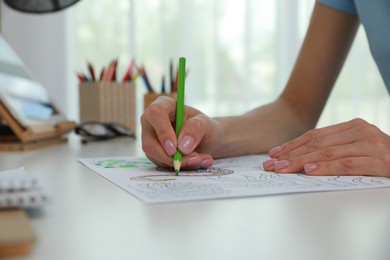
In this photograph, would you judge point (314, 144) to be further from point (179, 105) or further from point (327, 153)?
point (179, 105)

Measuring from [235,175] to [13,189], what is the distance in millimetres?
293

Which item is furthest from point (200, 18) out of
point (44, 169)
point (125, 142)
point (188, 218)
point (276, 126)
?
point (188, 218)

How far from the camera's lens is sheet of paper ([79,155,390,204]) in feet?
1.79

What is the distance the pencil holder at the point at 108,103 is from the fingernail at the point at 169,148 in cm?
74

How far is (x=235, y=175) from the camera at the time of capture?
26.2 inches

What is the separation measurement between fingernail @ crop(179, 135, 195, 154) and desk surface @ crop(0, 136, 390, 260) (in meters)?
0.11

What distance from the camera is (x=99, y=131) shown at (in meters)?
1.28

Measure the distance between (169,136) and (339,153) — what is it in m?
0.20

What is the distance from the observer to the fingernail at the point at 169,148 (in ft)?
2.26

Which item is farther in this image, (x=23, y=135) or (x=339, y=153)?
(x=23, y=135)

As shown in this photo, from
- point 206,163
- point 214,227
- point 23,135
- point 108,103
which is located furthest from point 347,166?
point 108,103

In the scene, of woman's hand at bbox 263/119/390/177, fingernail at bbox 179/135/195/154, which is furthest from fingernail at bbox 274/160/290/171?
fingernail at bbox 179/135/195/154

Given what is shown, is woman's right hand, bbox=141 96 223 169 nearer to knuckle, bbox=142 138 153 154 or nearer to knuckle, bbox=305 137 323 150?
knuckle, bbox=142 138 153 154

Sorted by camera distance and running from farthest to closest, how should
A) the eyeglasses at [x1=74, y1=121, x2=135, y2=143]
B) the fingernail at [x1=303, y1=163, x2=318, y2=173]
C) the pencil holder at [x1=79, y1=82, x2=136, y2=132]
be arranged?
the pencil holder at [x1=79, y1=82, x2=136, y2=132]
the eyeglasses at [x1=74, y1=121, x2=135, y2=143]
the fingernail at [x1=303, y1=163, x2=318, y2=173]
